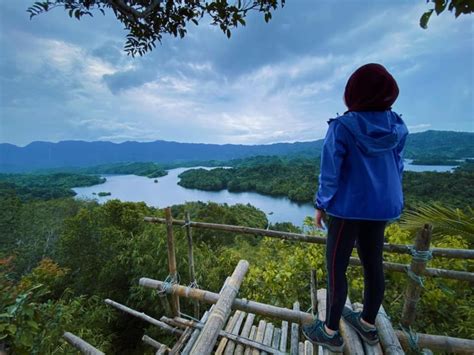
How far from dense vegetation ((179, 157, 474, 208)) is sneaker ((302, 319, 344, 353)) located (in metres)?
2.04

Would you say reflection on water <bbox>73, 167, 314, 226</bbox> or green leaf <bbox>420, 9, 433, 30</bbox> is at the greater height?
green leaf <bbox>420, 9, 433, 30</bbox>

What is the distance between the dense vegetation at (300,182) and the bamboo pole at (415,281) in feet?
4.60

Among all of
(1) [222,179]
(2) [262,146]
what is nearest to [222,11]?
(1) [222,179]

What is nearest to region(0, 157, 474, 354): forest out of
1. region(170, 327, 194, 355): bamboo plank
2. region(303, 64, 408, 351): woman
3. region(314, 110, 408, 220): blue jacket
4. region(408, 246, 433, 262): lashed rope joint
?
region(408, 246, 433, 262): lashed rope joint

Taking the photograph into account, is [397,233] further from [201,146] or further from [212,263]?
[201,146]

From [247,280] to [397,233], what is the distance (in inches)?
114

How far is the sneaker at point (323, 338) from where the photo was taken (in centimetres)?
122

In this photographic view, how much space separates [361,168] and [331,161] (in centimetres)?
15

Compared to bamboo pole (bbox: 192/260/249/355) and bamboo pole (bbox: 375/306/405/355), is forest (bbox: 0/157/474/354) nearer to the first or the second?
bamboo pole (bbox: 375/306/405/355)

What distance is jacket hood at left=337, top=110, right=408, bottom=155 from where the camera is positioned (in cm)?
105

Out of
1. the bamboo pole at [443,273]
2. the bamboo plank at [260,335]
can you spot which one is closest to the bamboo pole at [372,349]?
the bamboo pole at [443,273]

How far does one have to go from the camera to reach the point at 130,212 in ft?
36.8

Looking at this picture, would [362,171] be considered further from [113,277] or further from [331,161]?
[113,277]

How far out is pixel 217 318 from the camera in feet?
4.44
